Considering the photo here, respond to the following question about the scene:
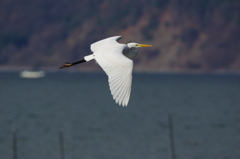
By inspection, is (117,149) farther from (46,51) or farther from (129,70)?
(46,51)

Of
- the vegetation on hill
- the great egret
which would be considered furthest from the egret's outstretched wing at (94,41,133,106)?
the vegetation on hill

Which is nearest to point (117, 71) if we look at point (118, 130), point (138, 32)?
point (118, 130)

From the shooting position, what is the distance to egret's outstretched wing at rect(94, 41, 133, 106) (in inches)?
333

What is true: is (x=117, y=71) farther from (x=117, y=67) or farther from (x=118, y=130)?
(x=118, y=130)

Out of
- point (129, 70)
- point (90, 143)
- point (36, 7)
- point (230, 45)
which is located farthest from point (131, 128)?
point (36, 7)

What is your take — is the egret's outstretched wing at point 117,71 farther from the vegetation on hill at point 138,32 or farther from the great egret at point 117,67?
the vegetation on hill at point 138,32

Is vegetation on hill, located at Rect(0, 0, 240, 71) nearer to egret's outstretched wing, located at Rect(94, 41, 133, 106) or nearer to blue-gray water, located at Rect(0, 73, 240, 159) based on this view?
blue-gray water, located at Rect(0, 73, 240, 159)

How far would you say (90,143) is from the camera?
32.4m

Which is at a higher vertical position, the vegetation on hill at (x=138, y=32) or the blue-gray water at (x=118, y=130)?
the vegetation on hill at (x=138, y=32)

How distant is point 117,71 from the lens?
9.06 metres

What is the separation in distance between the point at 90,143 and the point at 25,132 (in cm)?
684

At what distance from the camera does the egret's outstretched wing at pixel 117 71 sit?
27.8 feet

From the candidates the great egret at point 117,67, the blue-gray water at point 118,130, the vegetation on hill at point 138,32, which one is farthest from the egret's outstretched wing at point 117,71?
the vegetation on hill at point 138,32

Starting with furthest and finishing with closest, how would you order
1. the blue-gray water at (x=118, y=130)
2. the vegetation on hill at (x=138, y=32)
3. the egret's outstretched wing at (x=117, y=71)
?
the vegetation on hill at (x=138, y=32) → the blue-gray water at (x=118, y=130) → the egret's outstretched wing at (x=117, y=71)
